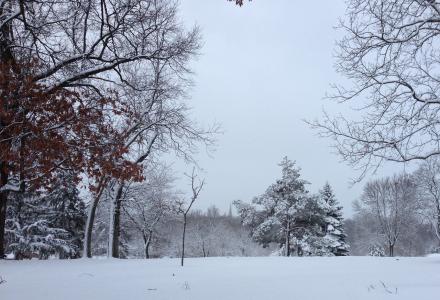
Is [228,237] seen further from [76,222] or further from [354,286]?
[354,286]

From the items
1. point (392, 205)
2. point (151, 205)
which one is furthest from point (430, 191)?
point (151, 205)

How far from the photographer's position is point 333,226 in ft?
130

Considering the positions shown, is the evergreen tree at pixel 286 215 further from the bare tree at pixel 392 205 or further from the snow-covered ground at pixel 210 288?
the snow-covered ground at pixel 210 288

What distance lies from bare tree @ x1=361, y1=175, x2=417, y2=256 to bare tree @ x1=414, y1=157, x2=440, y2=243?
162 centimetres

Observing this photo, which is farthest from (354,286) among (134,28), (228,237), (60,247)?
(228,237)

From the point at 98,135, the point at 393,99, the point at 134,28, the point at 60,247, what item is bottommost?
the point at 60,247

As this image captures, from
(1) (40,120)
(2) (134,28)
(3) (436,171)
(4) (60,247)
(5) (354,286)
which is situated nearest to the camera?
(1) (40,120)

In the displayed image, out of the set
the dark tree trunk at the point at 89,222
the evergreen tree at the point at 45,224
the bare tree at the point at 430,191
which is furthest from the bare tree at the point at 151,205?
the bare tree at the point at 430,191

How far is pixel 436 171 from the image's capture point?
31719mm

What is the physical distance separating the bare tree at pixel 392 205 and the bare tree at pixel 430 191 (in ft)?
5.31

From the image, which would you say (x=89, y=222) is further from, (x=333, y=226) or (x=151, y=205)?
(x=333, y=226)

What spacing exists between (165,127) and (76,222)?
1828 centimetres

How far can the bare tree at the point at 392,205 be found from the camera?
3941 cm

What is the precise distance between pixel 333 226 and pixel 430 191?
30.5 ft
